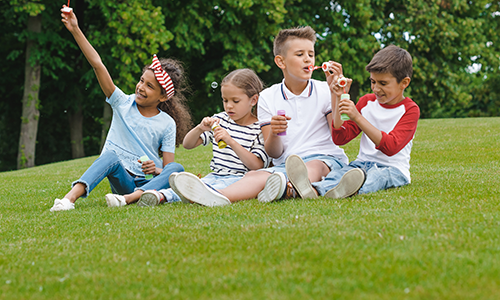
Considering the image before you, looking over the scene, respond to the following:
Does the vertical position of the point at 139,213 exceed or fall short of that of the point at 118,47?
it falls short

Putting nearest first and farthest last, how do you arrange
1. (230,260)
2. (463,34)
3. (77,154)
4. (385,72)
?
1. (230,260)
2. (385,72)
3. (77,154)
4. (463,34)

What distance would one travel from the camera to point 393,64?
14.2 feet

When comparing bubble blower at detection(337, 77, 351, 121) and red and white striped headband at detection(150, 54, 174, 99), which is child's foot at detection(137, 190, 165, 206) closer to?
red and white striped headband at detection(150, 54, 174, 99)

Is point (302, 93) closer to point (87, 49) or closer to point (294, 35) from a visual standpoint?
point (294, 35)

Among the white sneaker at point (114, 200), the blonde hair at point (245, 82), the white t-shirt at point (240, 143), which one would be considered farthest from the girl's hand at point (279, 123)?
the white sneaker at point (114, 200)

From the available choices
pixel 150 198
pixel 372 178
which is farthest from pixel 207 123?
pixel 372 178

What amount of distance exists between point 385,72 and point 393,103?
34 centimetres

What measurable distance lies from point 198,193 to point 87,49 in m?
1.64

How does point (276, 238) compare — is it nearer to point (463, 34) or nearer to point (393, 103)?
point (393, 103)

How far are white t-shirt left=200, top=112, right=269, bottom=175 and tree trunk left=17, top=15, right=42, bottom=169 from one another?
11391 millimetres

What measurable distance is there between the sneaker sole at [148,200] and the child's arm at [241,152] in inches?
27.9

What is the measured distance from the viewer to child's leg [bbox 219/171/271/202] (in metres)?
4.09

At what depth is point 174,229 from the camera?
311 centimetres

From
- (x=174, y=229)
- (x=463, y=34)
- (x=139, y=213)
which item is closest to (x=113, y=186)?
(x=139, y=213)
